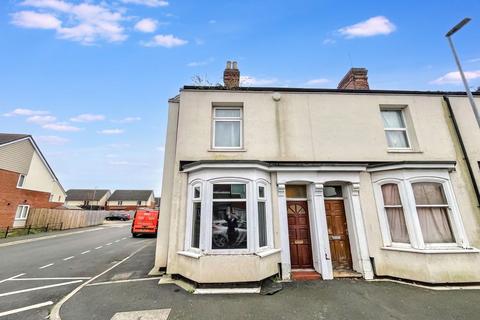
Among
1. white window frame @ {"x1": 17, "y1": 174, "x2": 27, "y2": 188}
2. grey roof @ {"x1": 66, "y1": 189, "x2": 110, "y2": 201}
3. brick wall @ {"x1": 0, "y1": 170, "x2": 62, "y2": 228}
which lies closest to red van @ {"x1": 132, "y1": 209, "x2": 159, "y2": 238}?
brick wall @ {"x1": 0, "y1": 170, "x2": 62, "y2": 228}

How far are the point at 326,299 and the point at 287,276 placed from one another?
5.06 feet

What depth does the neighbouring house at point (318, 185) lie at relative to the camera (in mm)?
6566

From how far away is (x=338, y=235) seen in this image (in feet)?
25.2

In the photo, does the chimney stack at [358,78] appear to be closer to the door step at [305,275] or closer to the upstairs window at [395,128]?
the upstairs window at [395,128]

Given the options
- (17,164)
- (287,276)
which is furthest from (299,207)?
(17,164)

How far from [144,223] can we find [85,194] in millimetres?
59098

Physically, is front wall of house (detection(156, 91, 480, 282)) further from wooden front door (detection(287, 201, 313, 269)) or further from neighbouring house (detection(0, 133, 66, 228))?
neighbouring house (detection(0, 133, 66, 228))

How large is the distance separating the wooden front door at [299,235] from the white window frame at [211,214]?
3.34 ft

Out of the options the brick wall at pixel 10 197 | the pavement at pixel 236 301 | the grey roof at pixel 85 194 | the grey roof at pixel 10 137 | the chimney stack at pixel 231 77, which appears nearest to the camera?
the pavement at pixel 236 301

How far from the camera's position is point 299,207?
25.9 feet

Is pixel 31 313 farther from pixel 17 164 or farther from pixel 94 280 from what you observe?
pixel 17 164

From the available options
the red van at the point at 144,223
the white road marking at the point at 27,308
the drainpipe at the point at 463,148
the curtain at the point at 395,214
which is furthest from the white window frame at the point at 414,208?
the red van at the point at 144,223

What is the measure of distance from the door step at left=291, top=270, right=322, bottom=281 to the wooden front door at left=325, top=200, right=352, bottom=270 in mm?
928

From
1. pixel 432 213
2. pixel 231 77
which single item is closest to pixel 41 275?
pixel 231 77
